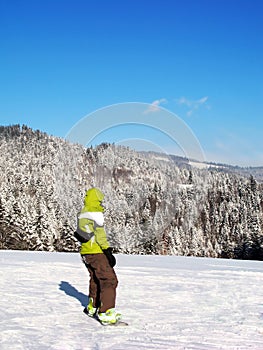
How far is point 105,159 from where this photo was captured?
37.4ft

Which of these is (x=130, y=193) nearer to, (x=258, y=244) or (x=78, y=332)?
(x=78, y=332)

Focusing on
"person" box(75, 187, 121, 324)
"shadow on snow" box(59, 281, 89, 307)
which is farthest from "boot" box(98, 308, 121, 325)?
"shadow on snow" box(59, 281, 89, 307)

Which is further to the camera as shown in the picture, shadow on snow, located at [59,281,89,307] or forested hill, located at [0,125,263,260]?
forested hill, located at [0,125,263,260]

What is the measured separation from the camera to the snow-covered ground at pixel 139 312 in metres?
5.13

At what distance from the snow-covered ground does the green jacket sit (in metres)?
1.09

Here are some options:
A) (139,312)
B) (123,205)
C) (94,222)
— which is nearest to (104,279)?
(94,222)

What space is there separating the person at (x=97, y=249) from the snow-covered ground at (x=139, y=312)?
375 millimetres

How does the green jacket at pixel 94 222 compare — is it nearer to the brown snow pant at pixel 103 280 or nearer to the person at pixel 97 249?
the person at pixel 97 249

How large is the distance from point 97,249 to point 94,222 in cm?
44

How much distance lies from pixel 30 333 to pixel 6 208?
4001cm

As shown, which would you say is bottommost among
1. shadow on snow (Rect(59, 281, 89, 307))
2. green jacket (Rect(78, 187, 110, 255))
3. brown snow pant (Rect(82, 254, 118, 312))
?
shadow on snow (Rect(59, 281, 89, 307))

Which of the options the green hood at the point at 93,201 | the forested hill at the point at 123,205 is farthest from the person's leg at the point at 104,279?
the forested hill at the point at 123,205

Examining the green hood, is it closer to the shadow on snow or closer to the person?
the person

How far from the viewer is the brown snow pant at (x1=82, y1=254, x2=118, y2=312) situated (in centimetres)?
637
